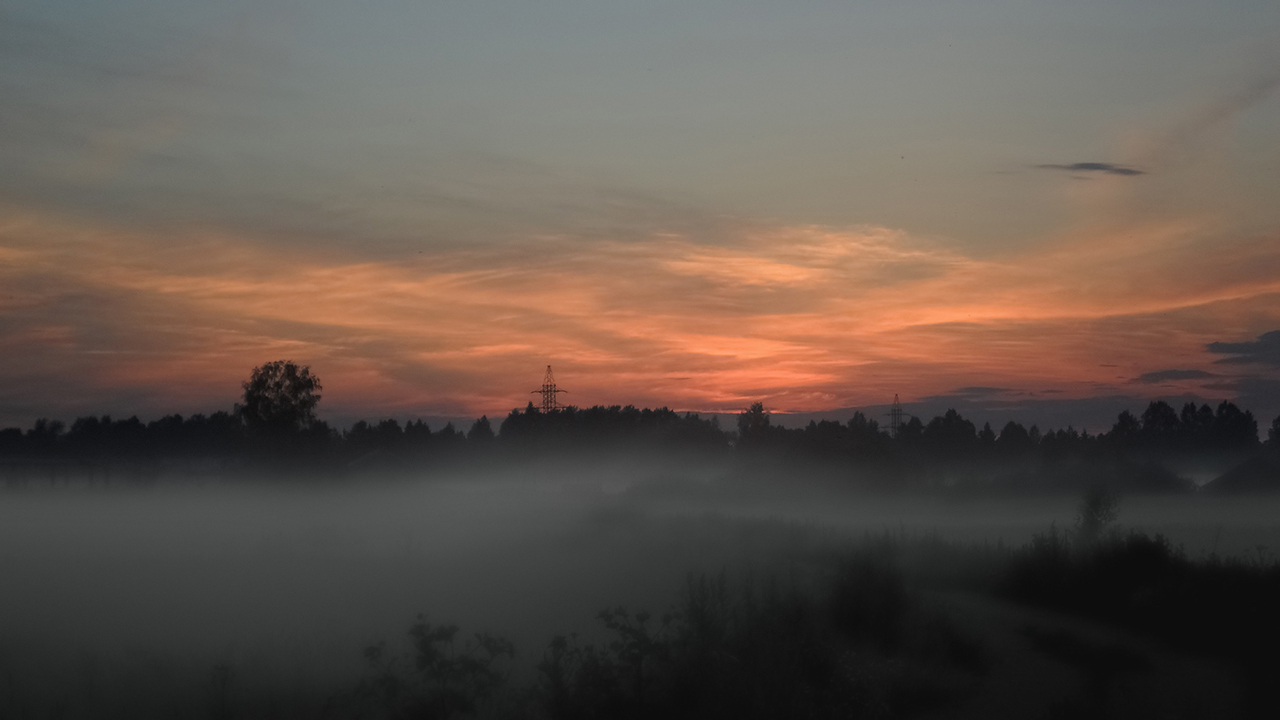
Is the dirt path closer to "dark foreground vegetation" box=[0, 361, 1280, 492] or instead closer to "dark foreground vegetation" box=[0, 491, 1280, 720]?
"dark foreground vegetation" box=[0, 491, 1280, 720]

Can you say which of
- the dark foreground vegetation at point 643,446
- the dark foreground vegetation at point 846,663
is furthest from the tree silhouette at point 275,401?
the dark foreground vegetation at point 846,663

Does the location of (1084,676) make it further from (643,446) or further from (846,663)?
(643,446)

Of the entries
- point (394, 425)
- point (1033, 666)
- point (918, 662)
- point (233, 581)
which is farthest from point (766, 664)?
point (394, 425)

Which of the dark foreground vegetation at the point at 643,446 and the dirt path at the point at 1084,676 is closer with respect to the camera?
the dirt path at the point at 1084,676

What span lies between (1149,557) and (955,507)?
60289 mm

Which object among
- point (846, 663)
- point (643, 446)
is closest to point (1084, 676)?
point (846, 663)

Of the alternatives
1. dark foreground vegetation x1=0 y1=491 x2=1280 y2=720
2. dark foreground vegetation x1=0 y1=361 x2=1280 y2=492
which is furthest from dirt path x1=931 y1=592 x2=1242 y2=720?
dark foreground vegetation x1=0 y1=361 x2=1280 y2=492

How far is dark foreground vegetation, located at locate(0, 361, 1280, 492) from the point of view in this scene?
79000 mm

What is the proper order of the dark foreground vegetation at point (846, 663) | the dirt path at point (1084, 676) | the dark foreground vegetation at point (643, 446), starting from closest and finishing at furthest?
1. the dark foreground vegetation at point (846, 663)
2. the dirt path at point (1084, 676)
3. the dark foreground vegetation at point (643, 446)

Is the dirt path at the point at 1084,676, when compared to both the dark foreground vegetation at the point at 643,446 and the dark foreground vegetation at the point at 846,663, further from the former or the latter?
the dark foreground vegetation at the point at 643,446

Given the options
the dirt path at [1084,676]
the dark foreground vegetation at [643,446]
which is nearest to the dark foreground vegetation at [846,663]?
the dirt path at [1084,676]

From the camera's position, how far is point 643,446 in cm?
16525

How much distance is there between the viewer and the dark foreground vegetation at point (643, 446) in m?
79.0

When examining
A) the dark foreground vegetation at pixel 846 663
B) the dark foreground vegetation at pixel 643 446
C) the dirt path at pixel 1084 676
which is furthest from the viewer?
the dark foreground vegetation at pixel 643 446
